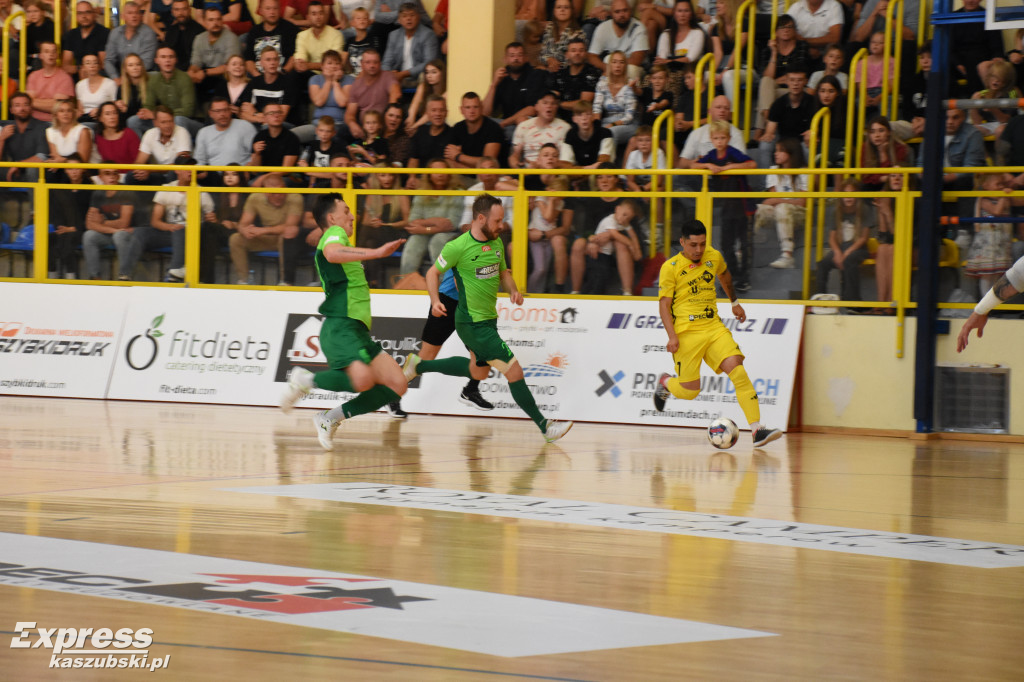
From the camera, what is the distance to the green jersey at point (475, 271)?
12.7 meters

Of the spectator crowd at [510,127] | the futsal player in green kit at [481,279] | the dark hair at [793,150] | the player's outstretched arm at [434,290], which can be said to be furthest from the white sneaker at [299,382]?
the dark hair at [793,150]

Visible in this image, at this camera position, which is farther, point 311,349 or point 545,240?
point 311,349

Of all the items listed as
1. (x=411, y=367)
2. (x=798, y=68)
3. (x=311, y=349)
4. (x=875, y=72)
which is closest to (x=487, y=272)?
(x=411, y=367)

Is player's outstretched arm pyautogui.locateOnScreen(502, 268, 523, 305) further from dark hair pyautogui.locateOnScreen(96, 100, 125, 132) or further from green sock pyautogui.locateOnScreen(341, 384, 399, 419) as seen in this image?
dark hair pyautogui.locateOnScreen(96, 100, 125, 132)

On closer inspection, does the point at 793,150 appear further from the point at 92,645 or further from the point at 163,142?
the point at 92,645

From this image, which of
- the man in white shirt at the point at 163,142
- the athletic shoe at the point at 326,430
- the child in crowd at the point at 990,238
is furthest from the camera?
the man in white shirt at the point at 163,142

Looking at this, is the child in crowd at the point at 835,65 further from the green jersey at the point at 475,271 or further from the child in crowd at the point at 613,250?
the green jersey at the point at 475,271

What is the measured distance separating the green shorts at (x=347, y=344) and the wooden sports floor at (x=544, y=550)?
0.79 metres

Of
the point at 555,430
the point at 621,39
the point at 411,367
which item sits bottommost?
Answer: the point at 555,430

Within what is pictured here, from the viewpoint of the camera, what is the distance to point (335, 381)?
11445 millimetres

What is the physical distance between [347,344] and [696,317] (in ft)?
11.3

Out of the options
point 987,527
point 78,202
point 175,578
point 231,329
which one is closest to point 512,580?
point 175,578

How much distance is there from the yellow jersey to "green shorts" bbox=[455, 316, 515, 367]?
162 centimetres

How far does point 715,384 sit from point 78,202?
858 centimetres
